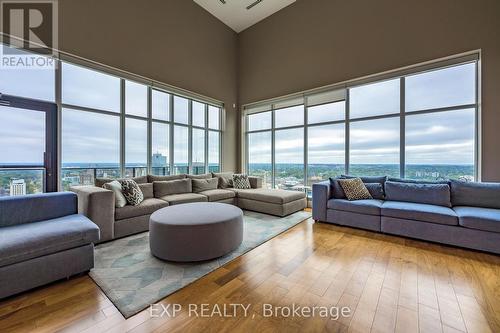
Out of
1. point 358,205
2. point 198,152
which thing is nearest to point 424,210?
point 358,205

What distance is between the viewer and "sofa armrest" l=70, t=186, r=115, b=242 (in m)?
2.65

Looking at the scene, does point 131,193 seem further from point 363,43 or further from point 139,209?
point 363,43

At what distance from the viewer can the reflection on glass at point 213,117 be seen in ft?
19.3

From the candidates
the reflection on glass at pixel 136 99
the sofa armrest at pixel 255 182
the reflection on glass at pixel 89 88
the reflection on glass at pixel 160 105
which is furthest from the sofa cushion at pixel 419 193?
the reflection on glass at pixel 89 88

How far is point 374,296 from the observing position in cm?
171

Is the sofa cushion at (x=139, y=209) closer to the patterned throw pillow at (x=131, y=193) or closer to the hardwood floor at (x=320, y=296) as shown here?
the patterned throw pillow at (x=131, y=193)

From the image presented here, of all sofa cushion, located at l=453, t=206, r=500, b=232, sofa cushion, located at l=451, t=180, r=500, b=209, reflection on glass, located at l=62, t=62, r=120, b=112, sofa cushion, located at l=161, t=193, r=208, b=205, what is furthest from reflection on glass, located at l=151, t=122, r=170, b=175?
sofa cushion, located at l=451, t=180, r=500, b=209

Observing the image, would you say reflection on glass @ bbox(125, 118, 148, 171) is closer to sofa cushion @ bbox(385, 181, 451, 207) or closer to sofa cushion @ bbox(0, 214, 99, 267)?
sofa cushion @ bbox(0, 214, 99, 267)

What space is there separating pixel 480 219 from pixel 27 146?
6.22 metres

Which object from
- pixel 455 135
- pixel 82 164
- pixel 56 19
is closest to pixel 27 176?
pixel 82 164

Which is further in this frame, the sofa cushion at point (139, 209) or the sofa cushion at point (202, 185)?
the sofa cushion at point (202, 185)

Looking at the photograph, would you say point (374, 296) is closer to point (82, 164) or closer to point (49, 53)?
point (82, 164)

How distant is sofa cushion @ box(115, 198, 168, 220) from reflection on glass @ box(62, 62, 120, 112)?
2.02 metres

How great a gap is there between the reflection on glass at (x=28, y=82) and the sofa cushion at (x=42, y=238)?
217 centimetres
